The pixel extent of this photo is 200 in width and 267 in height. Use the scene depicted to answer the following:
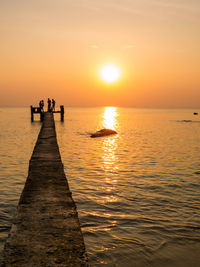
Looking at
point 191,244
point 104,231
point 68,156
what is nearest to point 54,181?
point 104,231

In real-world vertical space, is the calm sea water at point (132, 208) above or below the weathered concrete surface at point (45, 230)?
below

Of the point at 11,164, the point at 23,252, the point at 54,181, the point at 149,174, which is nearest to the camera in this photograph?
the point at 23,252

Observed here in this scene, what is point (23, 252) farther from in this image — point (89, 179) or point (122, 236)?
point (89, 179)

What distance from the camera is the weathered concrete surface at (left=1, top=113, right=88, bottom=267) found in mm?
2734

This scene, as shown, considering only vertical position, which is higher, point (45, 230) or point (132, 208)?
point (45, 230)

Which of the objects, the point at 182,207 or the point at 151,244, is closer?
the point at 151,244

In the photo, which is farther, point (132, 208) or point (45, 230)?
point (132, 208)

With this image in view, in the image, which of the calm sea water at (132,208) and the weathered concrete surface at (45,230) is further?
the calm sea water at (132,208)

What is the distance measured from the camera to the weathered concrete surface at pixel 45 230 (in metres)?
2.73

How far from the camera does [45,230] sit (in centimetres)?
340

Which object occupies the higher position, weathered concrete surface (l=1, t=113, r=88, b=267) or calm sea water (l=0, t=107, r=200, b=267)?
weathered concrete surface (l=1, t=113, r=88, b=267)

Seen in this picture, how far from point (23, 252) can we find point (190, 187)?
323 inches

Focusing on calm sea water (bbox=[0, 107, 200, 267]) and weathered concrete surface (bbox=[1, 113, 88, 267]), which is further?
calm sea water (bbox=[0, 107, 200, 267])

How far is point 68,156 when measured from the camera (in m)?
16.8
